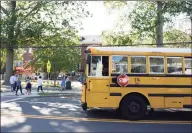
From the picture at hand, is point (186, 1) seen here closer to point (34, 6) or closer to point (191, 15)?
point (191, 15)

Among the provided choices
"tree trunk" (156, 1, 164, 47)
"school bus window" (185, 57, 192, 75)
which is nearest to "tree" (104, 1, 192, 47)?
"tree trunk" (156, 1, 164, 47)

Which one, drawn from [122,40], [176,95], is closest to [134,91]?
[176,95]

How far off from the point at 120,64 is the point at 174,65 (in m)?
1.98

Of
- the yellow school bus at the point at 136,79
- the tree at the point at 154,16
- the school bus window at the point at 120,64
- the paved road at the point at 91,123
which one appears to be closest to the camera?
the paved road at the point at 91,123

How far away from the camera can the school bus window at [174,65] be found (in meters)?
13.2

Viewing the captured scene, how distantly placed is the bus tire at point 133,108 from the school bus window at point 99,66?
4.04 feet

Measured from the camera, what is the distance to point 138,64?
1322 centimetres

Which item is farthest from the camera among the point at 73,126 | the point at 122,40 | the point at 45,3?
the point at 45,3

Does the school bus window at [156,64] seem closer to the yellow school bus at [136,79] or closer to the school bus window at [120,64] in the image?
the yellow school bus at [136,79]

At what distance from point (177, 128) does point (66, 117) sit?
3.94m

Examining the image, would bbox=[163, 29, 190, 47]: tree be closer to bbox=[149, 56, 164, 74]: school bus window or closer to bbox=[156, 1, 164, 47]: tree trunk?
bbox=[156, 1, 164, 47]: tree trunk

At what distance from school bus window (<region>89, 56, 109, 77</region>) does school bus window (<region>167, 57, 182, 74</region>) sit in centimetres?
226

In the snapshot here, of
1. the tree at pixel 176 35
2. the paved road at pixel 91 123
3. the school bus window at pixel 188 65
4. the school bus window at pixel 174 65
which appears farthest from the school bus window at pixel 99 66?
the tree at pixel 176 35

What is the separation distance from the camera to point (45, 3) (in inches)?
1537
